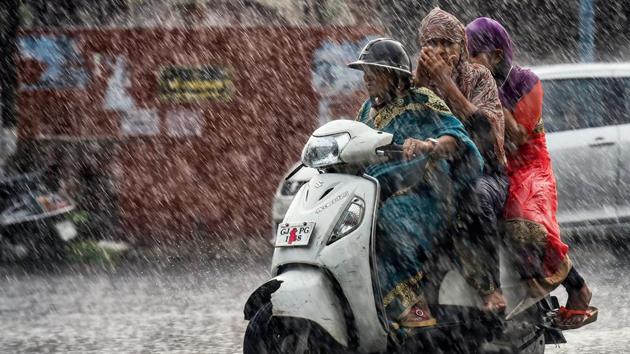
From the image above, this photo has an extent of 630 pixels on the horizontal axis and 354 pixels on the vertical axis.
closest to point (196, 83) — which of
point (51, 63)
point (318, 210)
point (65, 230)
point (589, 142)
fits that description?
point (51, 63)

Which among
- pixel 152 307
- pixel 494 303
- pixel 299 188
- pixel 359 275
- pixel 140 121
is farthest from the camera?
pixel 140 121

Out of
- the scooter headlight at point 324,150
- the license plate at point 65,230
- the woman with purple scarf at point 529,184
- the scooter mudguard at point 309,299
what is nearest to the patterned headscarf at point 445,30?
the woman with purple scarf at point 529,184

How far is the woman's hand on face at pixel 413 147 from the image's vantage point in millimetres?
4666

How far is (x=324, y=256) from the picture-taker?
4586mm

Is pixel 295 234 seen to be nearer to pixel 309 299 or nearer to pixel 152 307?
pixel 309 299

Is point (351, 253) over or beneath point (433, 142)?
beneath

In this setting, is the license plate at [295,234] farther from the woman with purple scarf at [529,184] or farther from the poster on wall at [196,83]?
the poster on wall at [196,83]

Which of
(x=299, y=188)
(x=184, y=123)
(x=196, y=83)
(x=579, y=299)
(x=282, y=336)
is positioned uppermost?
(x=282, y=336)

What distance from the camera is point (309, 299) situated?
14.8ft

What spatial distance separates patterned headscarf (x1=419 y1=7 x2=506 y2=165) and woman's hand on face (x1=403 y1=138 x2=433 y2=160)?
1.77 feet

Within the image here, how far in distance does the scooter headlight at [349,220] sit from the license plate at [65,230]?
7.67 metres

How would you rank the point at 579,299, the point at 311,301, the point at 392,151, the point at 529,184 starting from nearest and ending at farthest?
the point at 311,301 < the point at 392,151 < the point at 529,184 < the point at 579,299

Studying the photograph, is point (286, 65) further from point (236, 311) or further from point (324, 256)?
point (324, 256)

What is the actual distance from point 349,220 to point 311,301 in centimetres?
35
